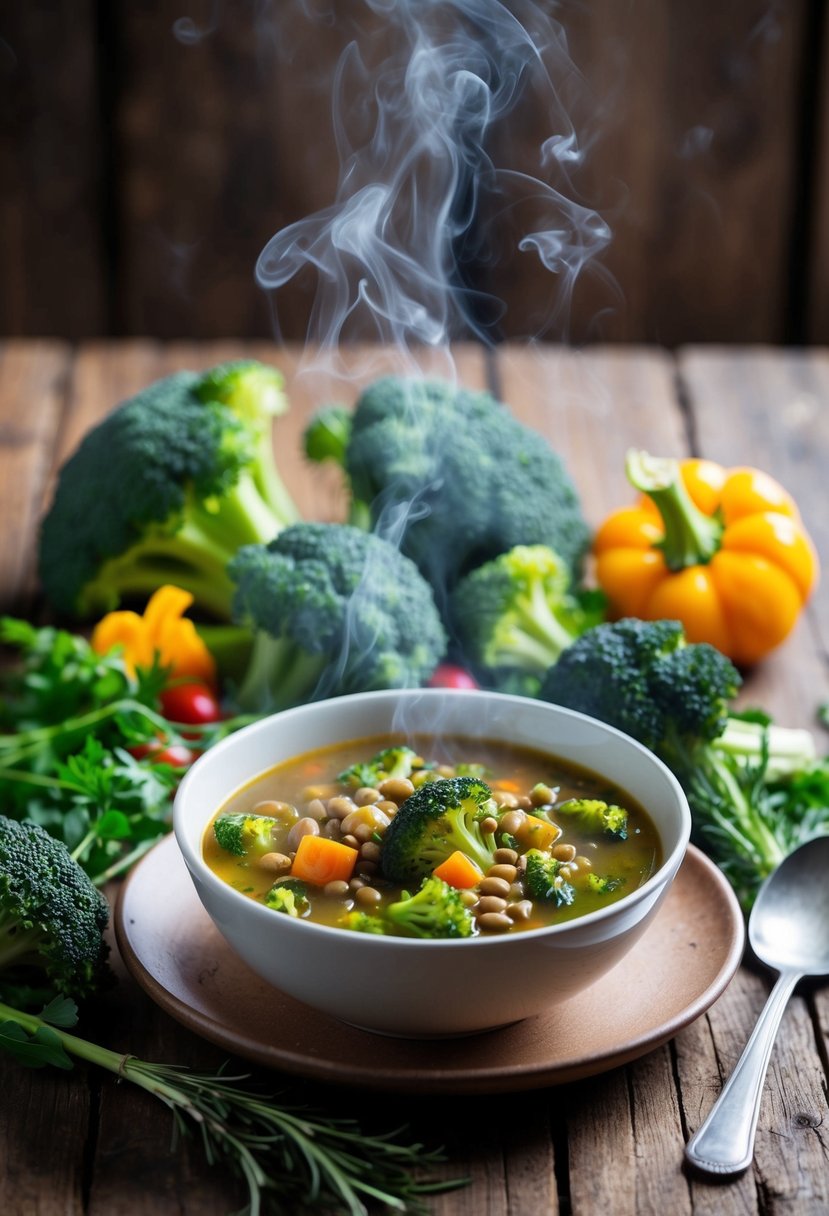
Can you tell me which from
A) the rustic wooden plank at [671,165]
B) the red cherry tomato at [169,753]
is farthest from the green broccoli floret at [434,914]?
the rustic wooden plank at [671,165]

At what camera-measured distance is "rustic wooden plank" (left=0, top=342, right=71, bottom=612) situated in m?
3.41

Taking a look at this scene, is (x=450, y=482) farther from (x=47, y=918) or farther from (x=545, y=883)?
(x=47, y=918)

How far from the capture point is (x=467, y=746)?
2238 mm

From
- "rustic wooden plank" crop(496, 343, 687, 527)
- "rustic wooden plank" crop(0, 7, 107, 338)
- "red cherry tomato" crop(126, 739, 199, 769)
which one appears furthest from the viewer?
"rustic wooden plank" crop(0, 7, 107, 338)

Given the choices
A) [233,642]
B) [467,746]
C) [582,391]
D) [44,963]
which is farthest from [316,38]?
[44,963]

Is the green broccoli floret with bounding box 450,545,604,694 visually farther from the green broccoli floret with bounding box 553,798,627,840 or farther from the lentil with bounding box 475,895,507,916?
the lentil with bounding box 475,895,507,916

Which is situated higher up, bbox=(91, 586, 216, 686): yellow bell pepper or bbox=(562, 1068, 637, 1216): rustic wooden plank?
bbox=(562, 1068, 637, 1216): rustic wooden plank

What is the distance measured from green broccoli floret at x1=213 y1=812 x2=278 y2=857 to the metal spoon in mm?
707

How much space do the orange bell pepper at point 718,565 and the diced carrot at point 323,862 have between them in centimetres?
132

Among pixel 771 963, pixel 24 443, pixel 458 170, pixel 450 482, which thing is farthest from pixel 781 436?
pixel 458 170

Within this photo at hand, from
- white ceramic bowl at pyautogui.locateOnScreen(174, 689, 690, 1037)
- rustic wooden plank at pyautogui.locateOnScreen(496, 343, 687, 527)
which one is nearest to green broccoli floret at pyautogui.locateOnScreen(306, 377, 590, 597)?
rustic wooden plank at pyautogui.locateOnScreen(496, 343, 687, 527)

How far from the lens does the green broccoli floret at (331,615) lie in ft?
8.71

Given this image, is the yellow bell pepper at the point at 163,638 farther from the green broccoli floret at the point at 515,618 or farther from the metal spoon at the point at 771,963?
the metal spoon at the point at 771,963

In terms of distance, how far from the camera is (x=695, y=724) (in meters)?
2.41
